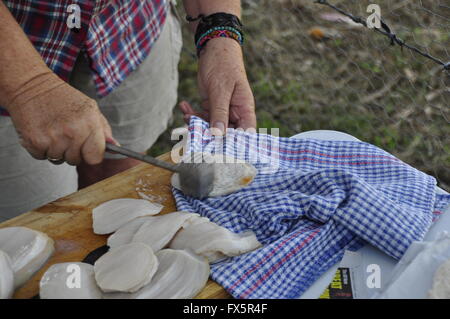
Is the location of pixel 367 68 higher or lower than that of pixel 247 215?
higher

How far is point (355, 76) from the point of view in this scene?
7.55ft

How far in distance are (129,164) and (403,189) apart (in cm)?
75

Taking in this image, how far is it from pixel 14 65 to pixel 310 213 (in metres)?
0.58

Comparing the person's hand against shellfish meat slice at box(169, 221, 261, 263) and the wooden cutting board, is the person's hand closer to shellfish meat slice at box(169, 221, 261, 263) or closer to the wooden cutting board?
the wooden cutting board

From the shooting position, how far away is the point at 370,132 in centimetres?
207

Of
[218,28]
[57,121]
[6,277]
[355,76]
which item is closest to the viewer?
[6,277]

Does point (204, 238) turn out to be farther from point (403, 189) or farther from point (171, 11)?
point (171, 11)

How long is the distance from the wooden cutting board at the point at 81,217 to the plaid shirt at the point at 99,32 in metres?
0.26

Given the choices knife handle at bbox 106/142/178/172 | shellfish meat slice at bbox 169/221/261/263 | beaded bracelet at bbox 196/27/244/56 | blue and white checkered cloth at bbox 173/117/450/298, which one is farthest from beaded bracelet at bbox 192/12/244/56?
shellfish meat slice at bbox 169/221/261/263

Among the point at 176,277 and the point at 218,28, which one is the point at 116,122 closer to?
the point at 218,28

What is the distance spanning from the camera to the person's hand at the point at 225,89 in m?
1.16

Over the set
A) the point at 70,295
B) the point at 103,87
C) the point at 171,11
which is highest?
the point at 171,11

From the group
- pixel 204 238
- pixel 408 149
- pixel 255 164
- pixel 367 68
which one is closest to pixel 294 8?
pixel 367 68

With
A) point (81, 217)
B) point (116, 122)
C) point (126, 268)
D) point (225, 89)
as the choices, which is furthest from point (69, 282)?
point (116, 122)
